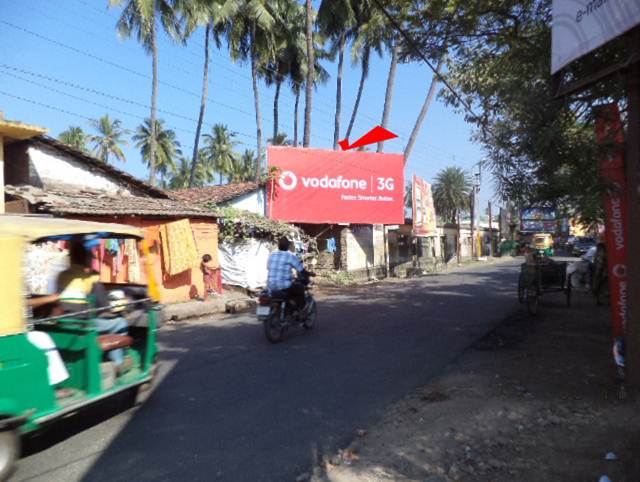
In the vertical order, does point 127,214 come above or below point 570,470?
above

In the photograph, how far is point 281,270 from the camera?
8.36 meters

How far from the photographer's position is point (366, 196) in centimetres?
2248

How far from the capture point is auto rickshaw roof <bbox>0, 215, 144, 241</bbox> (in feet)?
12.3

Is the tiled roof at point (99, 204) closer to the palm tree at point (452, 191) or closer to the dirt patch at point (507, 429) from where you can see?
the dirt patch at point (507, 429)

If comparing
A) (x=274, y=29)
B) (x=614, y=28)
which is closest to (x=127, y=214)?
(x=614, y=28)

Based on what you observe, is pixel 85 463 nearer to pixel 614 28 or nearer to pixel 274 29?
pixel 614 28

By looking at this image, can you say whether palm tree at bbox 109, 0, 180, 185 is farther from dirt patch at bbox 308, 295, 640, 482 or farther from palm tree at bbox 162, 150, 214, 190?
palm tree at bbox 162, 150, 214, 190

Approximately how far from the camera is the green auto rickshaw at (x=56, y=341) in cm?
352

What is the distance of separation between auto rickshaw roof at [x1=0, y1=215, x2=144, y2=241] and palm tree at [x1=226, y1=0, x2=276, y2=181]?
66.6ft

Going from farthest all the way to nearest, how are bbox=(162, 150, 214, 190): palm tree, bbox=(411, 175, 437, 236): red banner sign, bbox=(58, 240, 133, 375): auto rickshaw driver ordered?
bbox=(162, 150, 214, 190): palm tree, bbox=(411, 175, 437, 236): red banner sign, bbox=(58, 240, 133, 375): auto rickshaw driver

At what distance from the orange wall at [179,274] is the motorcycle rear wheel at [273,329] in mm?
5532

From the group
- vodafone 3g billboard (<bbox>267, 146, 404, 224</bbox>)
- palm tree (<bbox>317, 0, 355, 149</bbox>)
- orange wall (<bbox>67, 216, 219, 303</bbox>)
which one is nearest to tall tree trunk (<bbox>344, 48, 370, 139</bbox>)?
palm tree (<bbox>317, 0, 355, 149</bbox>)

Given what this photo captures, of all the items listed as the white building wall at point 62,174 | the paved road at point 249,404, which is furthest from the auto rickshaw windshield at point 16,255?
the white building wall at point 62,174

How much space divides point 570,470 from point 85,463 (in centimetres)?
371
